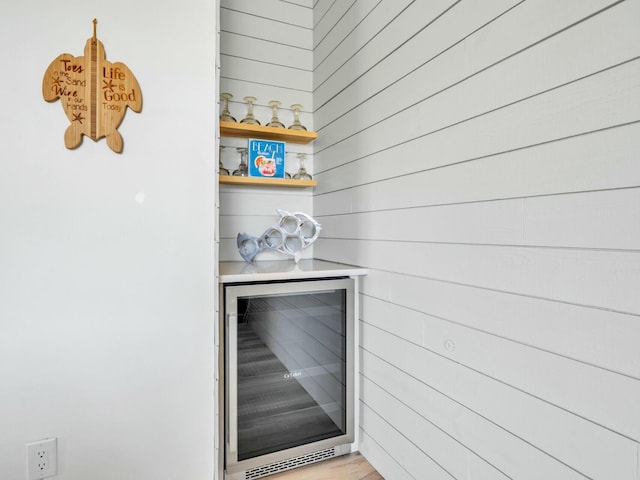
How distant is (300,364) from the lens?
5.57ft

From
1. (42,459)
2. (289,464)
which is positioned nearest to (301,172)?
(289,464)

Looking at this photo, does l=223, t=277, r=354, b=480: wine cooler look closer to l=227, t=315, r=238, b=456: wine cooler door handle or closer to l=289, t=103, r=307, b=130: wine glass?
l=227, t=315, r=238, b=456: wine cooler door handle

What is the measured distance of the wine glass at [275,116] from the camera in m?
2.01

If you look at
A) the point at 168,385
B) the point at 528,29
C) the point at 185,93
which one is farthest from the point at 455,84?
the point at 168,385

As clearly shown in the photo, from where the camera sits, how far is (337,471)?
5.35 feet

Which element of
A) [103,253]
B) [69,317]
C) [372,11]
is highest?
[372,11]

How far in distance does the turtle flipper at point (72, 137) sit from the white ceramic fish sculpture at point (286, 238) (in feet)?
2.76

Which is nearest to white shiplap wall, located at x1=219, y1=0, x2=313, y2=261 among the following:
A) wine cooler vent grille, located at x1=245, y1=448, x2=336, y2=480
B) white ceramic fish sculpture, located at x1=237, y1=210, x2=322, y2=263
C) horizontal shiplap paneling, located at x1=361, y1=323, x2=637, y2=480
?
white ceramic fish sculpture, located at x1=237, y1=210, x2=322, y2=263

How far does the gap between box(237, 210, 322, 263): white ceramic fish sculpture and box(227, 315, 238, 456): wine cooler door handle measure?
533 millimetres

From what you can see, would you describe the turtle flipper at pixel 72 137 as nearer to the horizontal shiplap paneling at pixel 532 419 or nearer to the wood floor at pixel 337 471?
the horizontal shiplap paneling at pixel 532 419

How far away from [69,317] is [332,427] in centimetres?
126

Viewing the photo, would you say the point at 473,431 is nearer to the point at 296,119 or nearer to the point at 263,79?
the point at 296,119

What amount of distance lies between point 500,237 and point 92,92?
1517 millimetres

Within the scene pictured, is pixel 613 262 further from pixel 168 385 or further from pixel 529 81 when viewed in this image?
pixel 168 385
